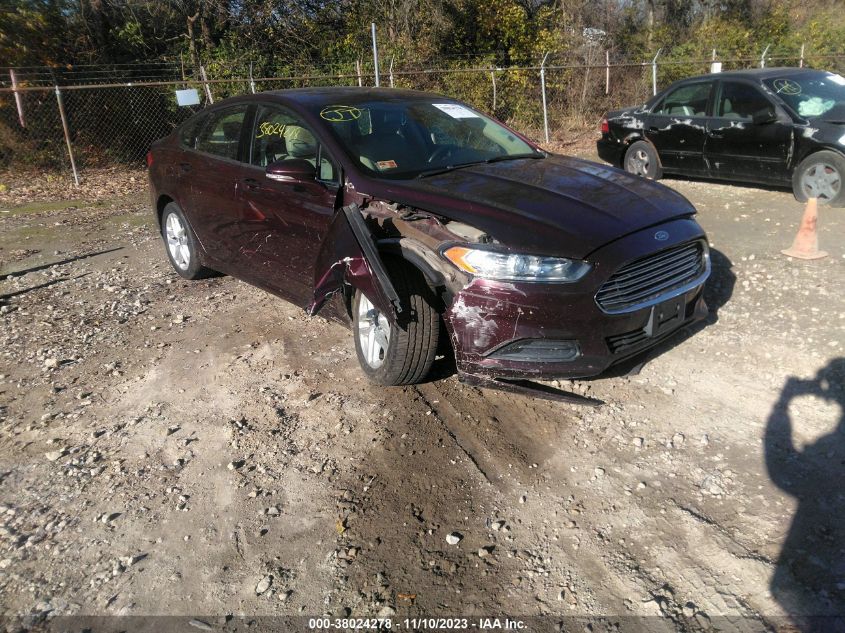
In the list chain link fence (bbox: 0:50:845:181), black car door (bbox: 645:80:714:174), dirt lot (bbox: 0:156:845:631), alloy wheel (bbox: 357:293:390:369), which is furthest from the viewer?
chain link fence (bbox: 0:50:845:181)

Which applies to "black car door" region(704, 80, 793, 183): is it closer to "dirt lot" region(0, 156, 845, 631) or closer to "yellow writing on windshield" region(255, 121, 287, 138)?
"dirt lot" region(0, 156, 845, 631)

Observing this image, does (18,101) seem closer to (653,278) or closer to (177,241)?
(177,241)

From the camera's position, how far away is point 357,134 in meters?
4.44

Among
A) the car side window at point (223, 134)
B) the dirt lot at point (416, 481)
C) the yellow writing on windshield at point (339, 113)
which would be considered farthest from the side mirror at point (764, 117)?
the car side window at point (223, 134)

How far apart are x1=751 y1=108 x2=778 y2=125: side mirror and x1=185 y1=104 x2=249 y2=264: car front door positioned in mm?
6225

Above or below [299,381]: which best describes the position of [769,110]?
above

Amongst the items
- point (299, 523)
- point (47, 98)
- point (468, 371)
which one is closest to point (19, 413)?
point (299, 523)

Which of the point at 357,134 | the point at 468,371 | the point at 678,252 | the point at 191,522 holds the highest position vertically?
the point at 357,134

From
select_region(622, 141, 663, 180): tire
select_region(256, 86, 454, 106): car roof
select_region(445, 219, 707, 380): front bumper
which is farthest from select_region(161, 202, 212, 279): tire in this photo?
select_region(622, 141, 663, 180): tire

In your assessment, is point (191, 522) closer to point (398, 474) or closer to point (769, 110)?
point (398, 474)

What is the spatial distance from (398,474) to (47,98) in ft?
45.8

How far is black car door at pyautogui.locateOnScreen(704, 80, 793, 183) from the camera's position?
802cm

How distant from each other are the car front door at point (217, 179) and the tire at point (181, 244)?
0.24m

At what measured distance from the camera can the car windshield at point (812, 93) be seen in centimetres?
798
